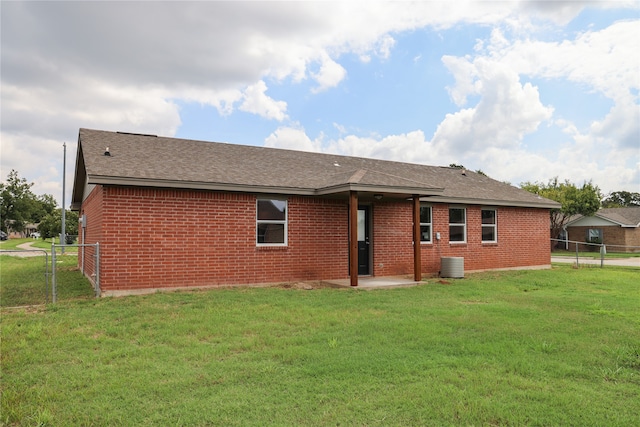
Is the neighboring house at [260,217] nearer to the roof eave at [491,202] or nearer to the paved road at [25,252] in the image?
the roof eave at [491,202]

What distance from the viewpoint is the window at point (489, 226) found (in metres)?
16.1

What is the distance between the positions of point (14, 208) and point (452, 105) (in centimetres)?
7137

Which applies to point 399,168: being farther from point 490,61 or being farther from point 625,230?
point 625,230

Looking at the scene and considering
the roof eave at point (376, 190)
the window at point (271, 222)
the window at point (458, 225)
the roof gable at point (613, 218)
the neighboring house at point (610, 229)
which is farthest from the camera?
the roof gable at point (613, 218)

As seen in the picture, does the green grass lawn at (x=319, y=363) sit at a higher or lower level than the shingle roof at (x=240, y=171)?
lower

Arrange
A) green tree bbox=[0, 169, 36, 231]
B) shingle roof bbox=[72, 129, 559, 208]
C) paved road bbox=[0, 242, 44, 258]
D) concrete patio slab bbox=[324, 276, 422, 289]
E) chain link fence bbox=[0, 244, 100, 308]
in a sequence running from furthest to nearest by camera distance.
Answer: green tree bbox=[0, 169, 36, 231]
concrete patio slab bbox=[324, 276, 422, 289]
shingle roof bbox=[72, 129, 559, 208]
chain link fence bbox=[0, 244, 100, 308]
paved road bbox=[0, 242, 44, 258]

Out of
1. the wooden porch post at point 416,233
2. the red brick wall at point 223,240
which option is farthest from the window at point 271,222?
the wooden porch post at point 416,233

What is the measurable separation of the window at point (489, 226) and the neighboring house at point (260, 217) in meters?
0.05

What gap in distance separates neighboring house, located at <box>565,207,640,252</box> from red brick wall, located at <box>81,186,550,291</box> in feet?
105

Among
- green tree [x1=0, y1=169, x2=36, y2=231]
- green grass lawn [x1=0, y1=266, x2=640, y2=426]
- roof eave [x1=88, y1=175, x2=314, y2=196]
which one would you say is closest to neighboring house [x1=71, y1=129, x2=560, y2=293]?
roof eave [x1=88, y1=175, x2=314, y2=196]

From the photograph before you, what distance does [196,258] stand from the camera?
419 inches

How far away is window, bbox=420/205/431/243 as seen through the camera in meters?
14.7

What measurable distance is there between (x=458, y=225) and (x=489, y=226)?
1.65m

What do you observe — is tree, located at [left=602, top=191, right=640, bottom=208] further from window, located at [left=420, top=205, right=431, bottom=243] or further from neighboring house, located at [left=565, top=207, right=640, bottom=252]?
window, located at [left=420, top=205, right=431, bottom=243]
